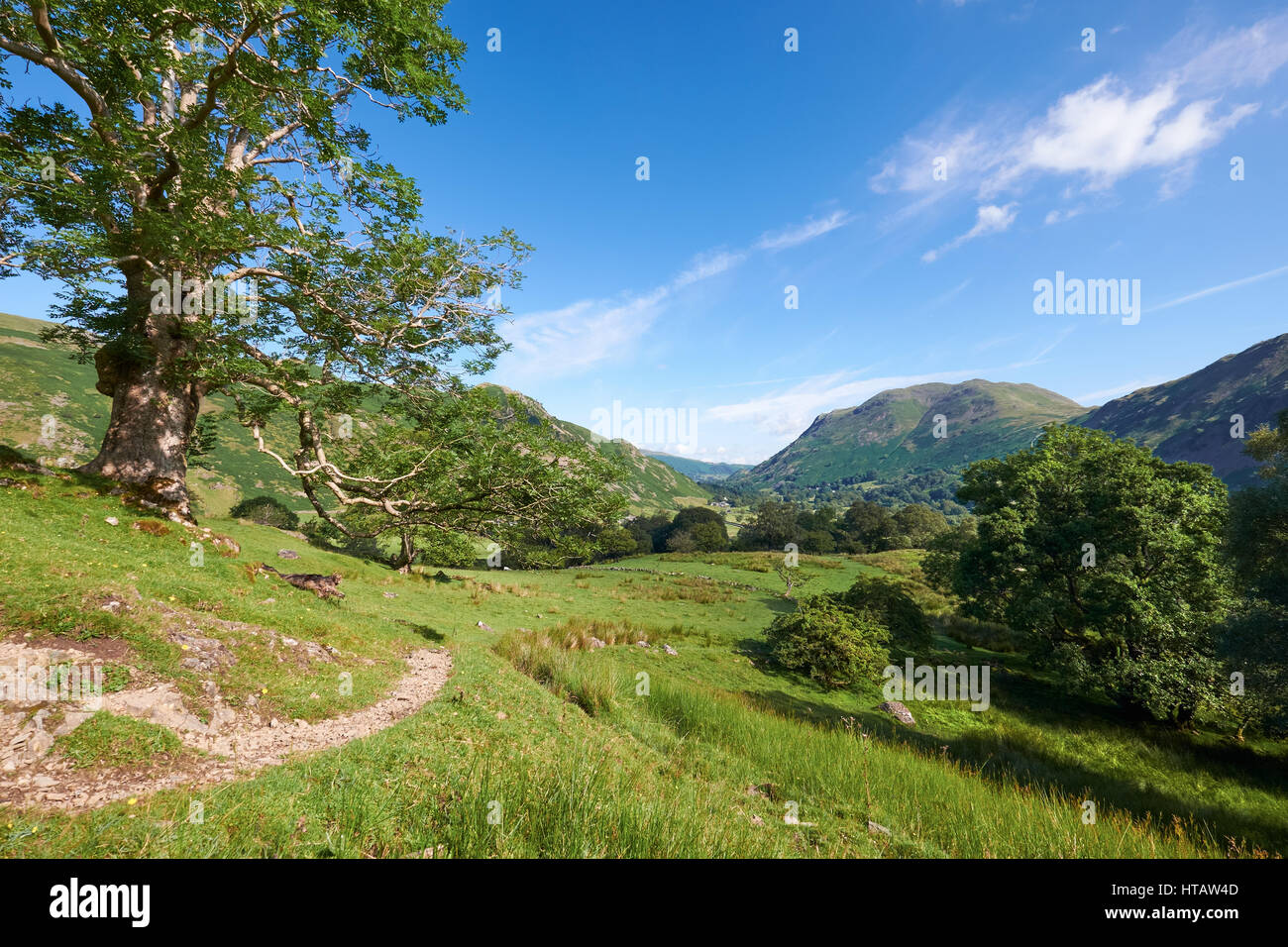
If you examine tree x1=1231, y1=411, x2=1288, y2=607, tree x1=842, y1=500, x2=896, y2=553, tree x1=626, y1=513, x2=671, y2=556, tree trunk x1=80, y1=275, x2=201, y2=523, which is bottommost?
tree x1=626, y1=513, x2=671, y2=556

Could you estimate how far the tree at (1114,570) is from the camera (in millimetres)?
15750

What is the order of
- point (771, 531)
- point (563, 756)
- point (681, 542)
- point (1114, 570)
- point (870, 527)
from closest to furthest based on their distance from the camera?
1. point (563, 756)
2. point (1114, 570)
3. point (771, 531)
4. point (681, 542)
5. point (870, 527)

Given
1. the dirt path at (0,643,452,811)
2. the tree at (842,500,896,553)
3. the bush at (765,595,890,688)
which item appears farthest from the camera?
the tree at (842,500,896,553)

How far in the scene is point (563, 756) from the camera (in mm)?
6648

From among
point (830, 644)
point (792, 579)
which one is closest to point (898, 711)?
point (830, 644)

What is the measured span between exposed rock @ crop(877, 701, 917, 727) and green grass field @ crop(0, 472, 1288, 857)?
1.59 ft

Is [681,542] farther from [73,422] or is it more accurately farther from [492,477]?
[73,422]

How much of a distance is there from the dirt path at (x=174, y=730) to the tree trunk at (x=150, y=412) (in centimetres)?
981

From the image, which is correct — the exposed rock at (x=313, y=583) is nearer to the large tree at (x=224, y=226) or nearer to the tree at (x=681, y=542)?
the large tree at (x=224, y=226)

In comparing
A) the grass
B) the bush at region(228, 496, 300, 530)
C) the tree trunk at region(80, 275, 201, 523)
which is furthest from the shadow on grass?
Answer: the bush at region(228, 496, 300, 530)

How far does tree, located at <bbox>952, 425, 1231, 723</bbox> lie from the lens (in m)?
15.8

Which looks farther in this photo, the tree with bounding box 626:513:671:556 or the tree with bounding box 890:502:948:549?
the tree with bounding box 626:513:671:556

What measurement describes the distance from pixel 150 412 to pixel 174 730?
12.3 meters

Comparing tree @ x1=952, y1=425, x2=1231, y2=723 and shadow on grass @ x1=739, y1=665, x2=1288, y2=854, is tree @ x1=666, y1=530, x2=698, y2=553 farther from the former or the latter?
shadow on grass @ x1=739, y1=665, x2=1288, y2=854
